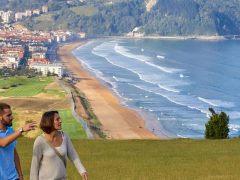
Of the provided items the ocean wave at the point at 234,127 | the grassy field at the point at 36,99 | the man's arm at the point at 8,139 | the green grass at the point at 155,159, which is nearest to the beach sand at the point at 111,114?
the grassy field at the point at 36,99

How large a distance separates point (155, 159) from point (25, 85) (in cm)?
6255

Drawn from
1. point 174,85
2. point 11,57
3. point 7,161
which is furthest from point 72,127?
point 11,57

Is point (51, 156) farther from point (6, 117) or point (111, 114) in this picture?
point (111, 114)

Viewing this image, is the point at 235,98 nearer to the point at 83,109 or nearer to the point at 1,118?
the point at 83,109

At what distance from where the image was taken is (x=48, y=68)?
9575 centimetres

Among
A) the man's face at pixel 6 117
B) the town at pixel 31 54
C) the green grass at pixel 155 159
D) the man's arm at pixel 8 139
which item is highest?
the man's face at pixel 6 117

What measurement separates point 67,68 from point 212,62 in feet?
85.8

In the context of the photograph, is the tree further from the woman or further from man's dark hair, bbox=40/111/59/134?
man's dark hair, bbox=40/111/59/134

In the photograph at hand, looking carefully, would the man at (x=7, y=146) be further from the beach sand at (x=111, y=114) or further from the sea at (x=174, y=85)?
the sea at (x=174, y=85)

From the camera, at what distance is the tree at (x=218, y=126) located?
21734 mm

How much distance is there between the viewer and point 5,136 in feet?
19.9

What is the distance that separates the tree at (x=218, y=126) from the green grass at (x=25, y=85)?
4617cm

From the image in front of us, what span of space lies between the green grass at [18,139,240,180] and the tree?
2028mm

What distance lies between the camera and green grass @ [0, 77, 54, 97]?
224 ft
